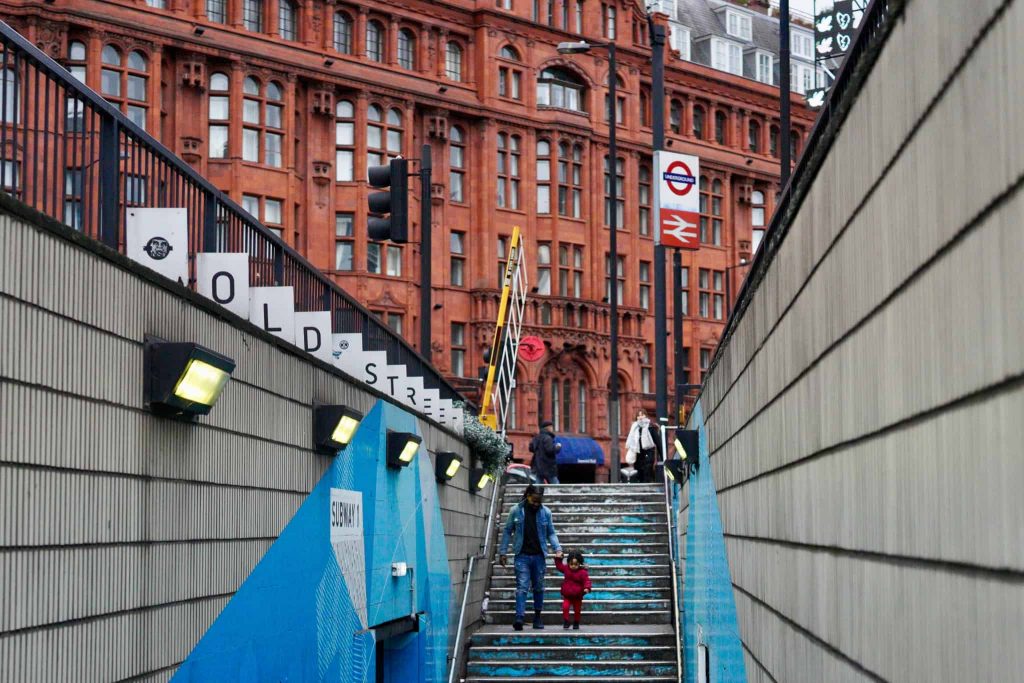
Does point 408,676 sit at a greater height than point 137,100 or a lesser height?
lesser

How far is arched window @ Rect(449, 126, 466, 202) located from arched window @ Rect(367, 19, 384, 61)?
3.58 m

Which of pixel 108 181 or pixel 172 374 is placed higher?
pixel 108 181

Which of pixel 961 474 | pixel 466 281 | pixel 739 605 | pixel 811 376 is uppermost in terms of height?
pixel 466 281

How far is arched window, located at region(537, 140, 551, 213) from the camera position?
183ft

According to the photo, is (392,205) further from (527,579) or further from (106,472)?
(106,472)

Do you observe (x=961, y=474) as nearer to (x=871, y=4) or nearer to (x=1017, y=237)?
(x=1017, y=237)

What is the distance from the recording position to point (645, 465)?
36.0 m

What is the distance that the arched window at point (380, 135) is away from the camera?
5028 cm

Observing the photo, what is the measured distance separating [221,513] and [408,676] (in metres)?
8.14

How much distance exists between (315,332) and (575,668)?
34.7ft

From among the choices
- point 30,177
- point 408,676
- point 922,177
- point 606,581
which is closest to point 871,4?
point 922,177

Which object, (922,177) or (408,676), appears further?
(408,676)

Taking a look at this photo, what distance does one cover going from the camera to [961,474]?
4234mm

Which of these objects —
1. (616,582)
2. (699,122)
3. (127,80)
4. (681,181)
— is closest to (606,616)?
(616,582)
